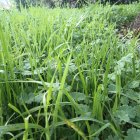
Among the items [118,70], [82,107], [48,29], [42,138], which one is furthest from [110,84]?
[48,29]

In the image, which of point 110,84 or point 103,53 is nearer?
point 110,84

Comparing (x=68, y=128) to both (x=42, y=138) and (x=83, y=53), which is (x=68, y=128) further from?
(x=83, y=53)

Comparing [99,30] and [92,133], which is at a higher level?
[99,30]

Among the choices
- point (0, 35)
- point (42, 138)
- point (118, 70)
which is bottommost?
point (42, 138)

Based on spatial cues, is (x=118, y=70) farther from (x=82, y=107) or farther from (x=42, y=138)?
(x=42, y=138)

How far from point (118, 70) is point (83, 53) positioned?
0.83ft

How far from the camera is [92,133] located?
684 mm

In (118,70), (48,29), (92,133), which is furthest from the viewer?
(48,29)

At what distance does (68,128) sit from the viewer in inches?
28.7

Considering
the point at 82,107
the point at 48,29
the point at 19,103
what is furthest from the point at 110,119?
the point at 48,29

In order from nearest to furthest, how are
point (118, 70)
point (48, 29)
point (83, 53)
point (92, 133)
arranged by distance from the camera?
point (92, 133) < point (118, 70) < point (83, 53) < point (48, 29)

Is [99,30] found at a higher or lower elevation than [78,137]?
higher

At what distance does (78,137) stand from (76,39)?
1002 mm

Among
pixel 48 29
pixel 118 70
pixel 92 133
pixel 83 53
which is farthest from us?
pixel 48 29
